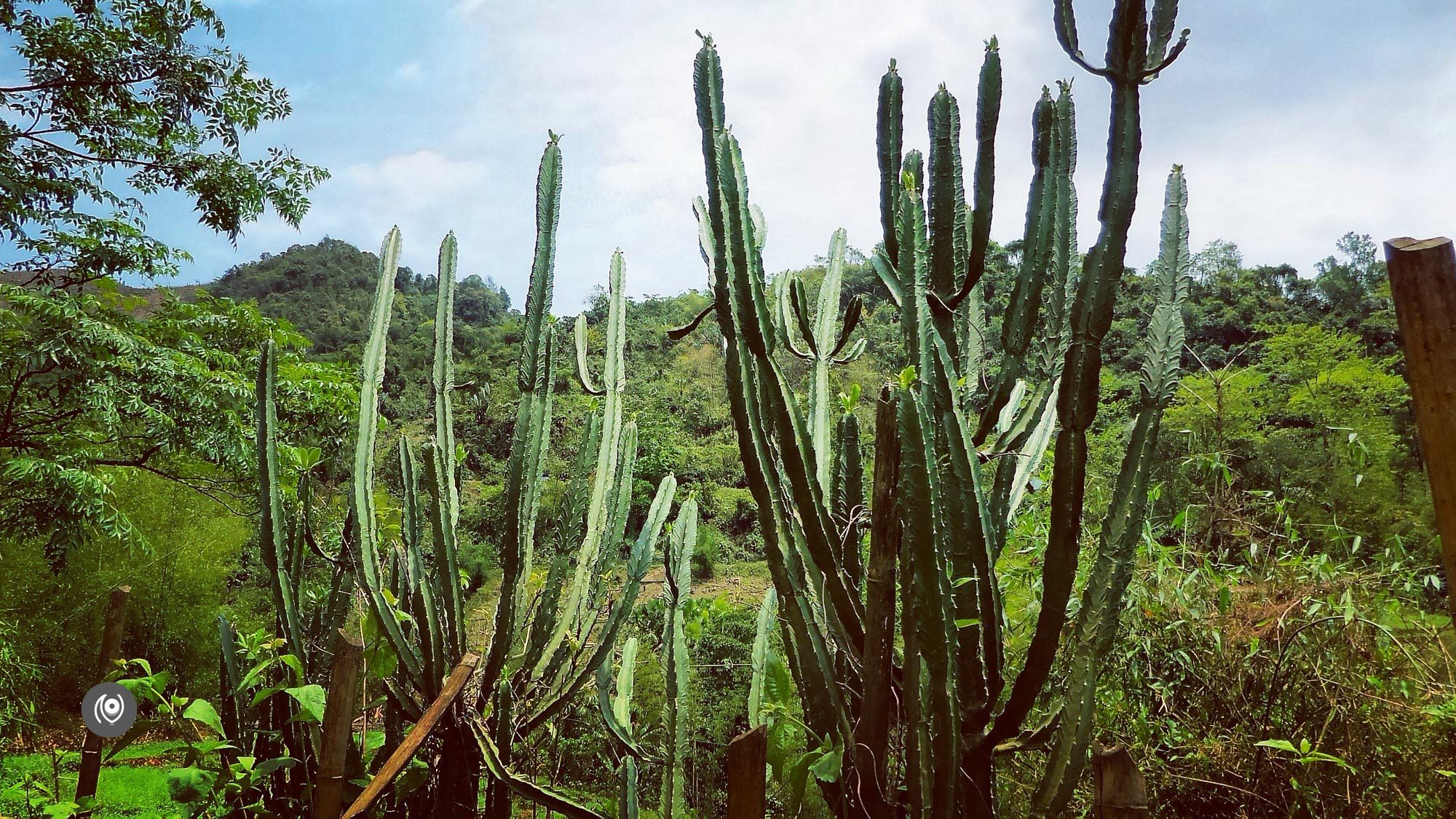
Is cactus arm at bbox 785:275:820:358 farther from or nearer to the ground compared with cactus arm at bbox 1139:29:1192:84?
nearer to the ground

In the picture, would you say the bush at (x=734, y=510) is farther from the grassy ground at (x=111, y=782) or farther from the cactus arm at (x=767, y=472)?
the cactus arm at (x=767, y=472)

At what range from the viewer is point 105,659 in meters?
1.89

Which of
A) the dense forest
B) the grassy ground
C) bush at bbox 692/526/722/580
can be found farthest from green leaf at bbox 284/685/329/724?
bush at bbox 692/526/722/580

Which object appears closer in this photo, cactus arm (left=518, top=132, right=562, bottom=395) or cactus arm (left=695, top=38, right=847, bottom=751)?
cactus arm (left=695, top=38, right=847, bottom=751)

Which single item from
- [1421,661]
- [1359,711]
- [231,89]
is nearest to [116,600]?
[1359,711]

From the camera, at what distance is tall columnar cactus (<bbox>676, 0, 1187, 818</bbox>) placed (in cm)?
103

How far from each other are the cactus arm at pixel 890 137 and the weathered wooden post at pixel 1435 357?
0.65 metres

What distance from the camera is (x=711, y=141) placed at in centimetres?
139

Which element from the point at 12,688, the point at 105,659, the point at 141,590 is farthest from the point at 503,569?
the point at 141,590

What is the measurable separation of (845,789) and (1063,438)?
0.56m

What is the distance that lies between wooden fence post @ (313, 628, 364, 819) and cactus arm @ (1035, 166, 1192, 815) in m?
0.90

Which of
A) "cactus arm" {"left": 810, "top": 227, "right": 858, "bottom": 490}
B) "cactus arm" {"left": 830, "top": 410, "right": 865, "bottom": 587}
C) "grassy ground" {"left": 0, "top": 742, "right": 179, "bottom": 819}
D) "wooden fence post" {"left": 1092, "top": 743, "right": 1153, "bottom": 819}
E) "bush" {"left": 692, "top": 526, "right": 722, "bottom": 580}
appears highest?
"cactus arm" {"left": 810, "top": 227, "right": 858, "bottom": 490}

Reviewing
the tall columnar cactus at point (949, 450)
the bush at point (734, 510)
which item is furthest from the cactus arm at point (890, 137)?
the bush at point (734, 510)

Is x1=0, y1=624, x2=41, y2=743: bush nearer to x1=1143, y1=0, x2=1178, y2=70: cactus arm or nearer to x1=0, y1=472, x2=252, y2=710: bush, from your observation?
x1=0, y1=472, x2=252, y2=710: bush
